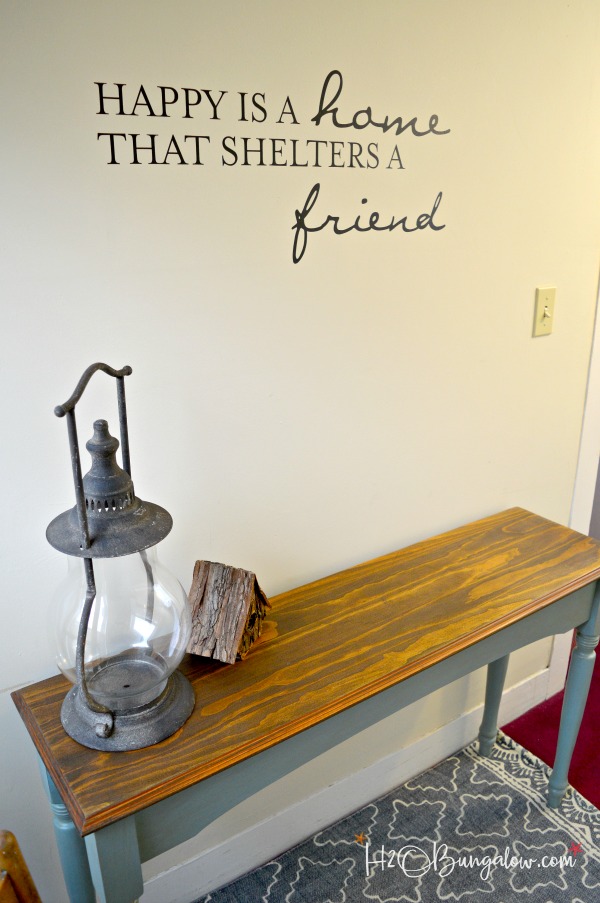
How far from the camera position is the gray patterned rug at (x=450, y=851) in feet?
5.29

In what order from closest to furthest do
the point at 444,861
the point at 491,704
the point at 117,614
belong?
the point at 117,614, the point at 444,861, the point at 491,704

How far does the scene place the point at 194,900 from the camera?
1595 mm

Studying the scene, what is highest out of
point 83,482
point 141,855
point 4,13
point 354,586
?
point 4,13

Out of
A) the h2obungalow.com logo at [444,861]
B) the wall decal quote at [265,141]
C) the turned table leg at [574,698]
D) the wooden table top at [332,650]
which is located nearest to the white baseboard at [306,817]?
the h2obungalow.com logo at [444,861]

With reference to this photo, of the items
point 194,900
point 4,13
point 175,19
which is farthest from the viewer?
point 194,900

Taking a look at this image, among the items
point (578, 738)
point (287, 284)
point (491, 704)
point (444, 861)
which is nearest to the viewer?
point (287, 284)

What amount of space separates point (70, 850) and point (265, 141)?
1.17 m

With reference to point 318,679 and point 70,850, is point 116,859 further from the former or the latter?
point 318,679

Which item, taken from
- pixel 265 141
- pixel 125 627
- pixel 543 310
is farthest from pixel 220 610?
pixel 543 310

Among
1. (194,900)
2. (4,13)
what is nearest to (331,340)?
(4,13)

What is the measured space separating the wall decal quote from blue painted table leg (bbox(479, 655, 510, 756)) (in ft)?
3.66

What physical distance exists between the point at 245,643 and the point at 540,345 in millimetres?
1009

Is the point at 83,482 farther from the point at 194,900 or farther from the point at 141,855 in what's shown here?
the point at 194,900

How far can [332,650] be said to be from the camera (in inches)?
50.4
